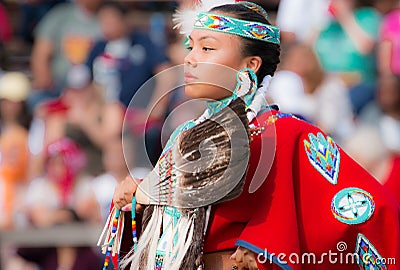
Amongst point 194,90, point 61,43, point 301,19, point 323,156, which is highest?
point 61,43

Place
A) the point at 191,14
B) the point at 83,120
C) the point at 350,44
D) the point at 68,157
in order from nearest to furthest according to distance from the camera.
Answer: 1. the point at 191,14
2. the point at 68,157
3. the point at 83,120
4. the point at 350,44

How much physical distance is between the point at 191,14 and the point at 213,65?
11.7 inches

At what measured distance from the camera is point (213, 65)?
385 cm

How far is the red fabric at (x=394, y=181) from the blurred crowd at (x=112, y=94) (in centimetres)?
109

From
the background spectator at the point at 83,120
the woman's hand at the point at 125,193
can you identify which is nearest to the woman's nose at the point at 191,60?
the woman's hand at the point at 125,193

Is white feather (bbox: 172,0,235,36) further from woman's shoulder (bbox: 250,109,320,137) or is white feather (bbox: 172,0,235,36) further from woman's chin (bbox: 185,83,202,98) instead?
woman's shoulder (bbox: 250,109,320,137)

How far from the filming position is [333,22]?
28.0 feet

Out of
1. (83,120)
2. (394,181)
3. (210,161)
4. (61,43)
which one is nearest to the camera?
(210,161)

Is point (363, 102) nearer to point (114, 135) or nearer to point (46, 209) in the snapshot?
point (114, 135)

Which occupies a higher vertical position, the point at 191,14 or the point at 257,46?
the point at 191,14

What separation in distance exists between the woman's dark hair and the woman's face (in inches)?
1.7

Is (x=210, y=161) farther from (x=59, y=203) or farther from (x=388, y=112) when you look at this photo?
(x=59, y=203)

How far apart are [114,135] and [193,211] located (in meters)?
4.40

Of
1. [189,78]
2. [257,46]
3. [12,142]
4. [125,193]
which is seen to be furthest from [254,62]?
[12,142]
